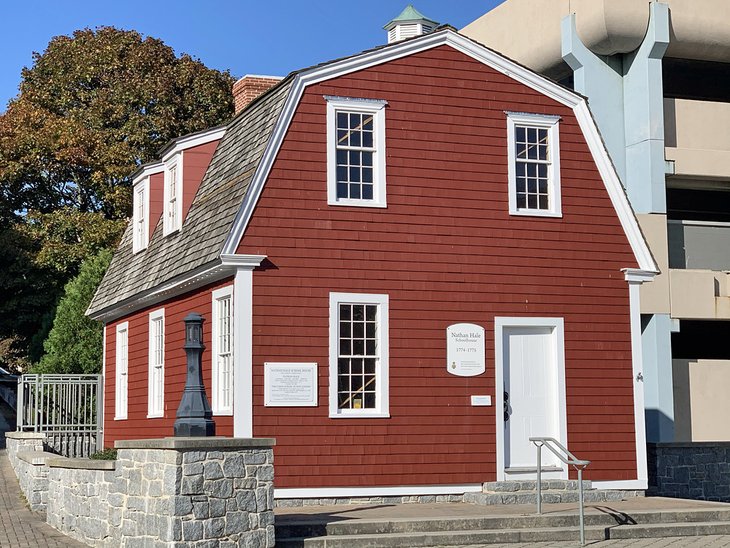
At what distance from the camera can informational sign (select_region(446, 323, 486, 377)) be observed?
53.8 ft

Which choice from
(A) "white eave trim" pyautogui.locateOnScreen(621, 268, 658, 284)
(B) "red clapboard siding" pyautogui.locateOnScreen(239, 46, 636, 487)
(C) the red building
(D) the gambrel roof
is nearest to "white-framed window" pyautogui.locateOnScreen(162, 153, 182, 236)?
(D) the gambrel roof

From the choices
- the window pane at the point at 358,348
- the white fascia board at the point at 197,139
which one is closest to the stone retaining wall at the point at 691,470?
the window pane at the point at 358,348

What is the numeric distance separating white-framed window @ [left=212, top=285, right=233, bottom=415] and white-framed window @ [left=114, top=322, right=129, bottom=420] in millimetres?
5668

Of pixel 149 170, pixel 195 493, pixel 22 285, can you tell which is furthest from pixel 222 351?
pixel 22 285

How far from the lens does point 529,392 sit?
16.9 m

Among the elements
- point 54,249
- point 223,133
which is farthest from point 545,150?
point 54,249

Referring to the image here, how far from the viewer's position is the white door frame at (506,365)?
54.1 ft

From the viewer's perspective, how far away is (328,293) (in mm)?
15938

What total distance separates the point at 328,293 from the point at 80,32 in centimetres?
2645

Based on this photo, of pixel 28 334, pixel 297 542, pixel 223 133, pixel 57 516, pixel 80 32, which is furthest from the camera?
pixel 80 32

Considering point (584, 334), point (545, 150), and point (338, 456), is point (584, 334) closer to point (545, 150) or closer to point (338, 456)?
point (545, 150)

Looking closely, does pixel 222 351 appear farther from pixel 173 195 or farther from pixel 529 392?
pixel 529 392

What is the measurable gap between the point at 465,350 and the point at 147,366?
631 cm

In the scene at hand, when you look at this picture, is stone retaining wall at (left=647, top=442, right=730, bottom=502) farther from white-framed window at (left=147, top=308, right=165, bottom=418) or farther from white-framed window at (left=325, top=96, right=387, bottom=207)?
white-framed window at (left=147, top=308, right=165, bottom=418)
